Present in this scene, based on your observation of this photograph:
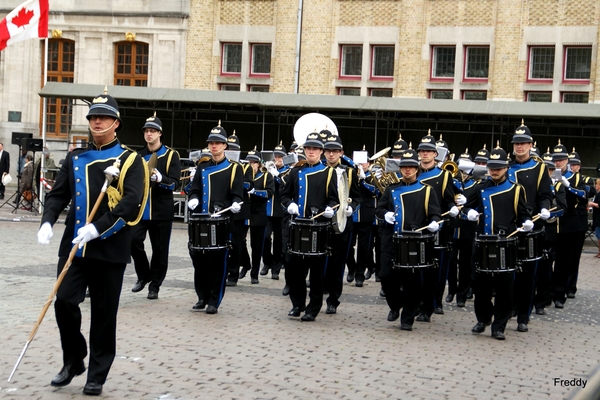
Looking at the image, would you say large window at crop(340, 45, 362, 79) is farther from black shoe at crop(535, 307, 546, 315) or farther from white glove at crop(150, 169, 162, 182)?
white glove at crop(150, 169, 162, 182)

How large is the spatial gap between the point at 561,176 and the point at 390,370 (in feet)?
20.1

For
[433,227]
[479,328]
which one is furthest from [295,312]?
[479,328]

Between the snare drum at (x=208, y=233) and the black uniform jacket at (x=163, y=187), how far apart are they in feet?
3.30

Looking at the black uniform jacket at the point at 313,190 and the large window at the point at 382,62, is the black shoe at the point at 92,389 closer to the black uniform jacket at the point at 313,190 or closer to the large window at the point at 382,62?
the black uniform jacket at the point at 313,190

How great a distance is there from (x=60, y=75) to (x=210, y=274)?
2898 centimetres

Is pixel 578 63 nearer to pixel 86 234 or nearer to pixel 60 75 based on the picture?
pixel 60 75

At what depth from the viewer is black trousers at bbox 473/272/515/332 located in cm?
1079

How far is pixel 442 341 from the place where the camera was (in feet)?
34.1

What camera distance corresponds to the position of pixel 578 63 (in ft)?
106

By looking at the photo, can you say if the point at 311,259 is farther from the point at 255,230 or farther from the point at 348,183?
the point at 255,230

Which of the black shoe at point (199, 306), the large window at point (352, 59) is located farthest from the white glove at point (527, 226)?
the large window at point (352, 59)

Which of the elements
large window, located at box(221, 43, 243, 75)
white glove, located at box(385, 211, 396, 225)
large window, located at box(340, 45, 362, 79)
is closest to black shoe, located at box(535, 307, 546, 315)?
white glove, located at box(385, 211, 396, 225)

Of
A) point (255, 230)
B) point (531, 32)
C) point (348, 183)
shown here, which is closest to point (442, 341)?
point (348, 183)

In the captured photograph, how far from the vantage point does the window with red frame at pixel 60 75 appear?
126ft
